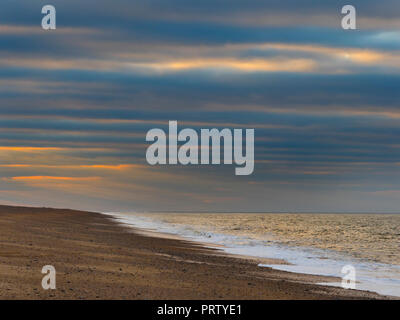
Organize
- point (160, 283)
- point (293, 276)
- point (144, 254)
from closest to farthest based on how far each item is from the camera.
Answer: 1. point (160, 283)
2. point (293, 276)
3. point (144, 254)

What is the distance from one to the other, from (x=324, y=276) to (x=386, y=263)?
30.2ft

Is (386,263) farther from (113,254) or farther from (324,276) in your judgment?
(113,254)

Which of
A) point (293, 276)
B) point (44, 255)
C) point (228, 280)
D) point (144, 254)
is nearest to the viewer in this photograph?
point (228, 280)

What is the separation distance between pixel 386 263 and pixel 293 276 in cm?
1074

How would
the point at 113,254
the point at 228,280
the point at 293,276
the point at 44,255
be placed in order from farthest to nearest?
1. the point at 113,254
2. the point at 293,276
3. the point at 44,255
4. the point at 228,280

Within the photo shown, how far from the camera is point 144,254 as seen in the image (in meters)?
26.3

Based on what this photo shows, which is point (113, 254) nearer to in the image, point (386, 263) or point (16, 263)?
point (16, 263)

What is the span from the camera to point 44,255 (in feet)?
69.4
